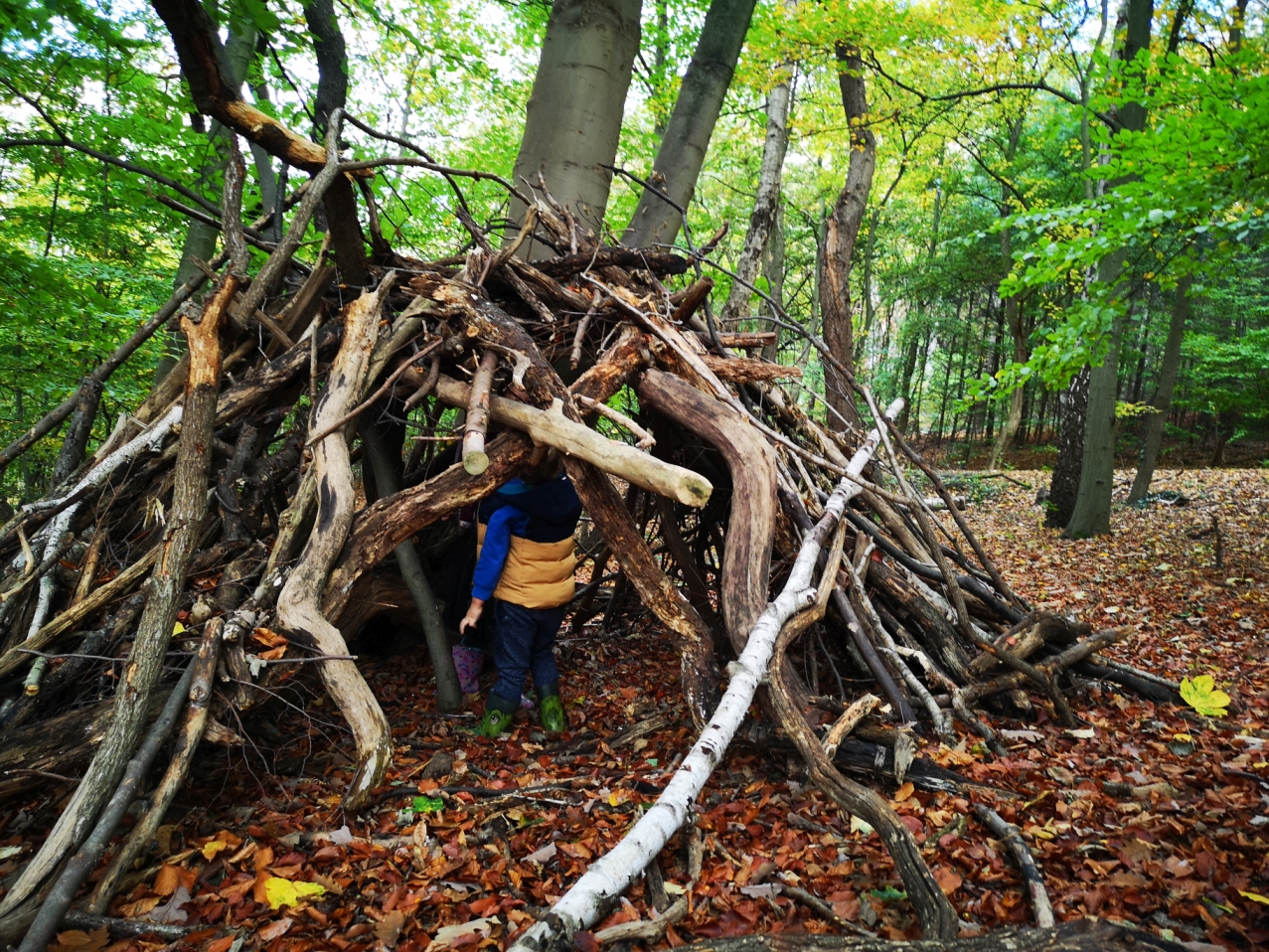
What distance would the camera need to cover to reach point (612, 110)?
17.4ft

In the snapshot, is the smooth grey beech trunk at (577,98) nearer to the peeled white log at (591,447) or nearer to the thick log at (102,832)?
the peeled white log at (591,447)

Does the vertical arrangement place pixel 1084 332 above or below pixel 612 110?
below

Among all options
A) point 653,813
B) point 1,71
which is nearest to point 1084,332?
point 653,813

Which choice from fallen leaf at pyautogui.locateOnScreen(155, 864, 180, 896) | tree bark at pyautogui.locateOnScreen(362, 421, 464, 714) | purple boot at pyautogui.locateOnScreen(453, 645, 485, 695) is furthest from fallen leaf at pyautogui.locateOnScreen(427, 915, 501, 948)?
purple boot at pyautogui.locateOnScreen(453, 645, 485, 695)

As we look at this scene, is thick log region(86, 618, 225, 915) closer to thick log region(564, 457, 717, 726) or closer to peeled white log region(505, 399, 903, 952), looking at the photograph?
peeled white log region(505, 399, 903, 952)

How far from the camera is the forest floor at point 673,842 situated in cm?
227

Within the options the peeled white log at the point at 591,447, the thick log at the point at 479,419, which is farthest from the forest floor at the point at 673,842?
the thick log at the point at 479,419

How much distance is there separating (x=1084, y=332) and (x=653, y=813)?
20.0ft

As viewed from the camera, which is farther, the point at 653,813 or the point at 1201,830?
the point at 1201,830

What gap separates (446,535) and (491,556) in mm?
1212

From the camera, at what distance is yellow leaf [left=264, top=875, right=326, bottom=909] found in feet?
7.86

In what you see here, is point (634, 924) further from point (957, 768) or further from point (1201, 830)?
point (1201, 830)

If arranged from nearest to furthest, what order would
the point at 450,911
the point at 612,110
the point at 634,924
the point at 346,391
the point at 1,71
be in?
the point at 634,924
the point at 450,911
the point at 346,391
the point at 612,110
the point at 1,71

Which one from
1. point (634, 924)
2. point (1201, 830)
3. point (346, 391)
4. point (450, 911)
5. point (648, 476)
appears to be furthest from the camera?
point (346, 391)
